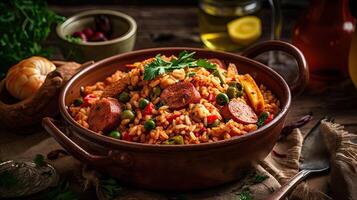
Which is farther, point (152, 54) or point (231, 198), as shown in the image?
point (152, 54)

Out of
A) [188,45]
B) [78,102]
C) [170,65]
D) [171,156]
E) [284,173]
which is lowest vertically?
[188,45]

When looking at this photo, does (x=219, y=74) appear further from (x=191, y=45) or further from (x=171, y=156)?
(x=191, y=45)

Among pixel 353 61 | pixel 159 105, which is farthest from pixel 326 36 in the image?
pixel 159 105

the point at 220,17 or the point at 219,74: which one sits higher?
the point at 219,74

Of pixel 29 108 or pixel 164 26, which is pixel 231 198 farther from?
pixel 164 26

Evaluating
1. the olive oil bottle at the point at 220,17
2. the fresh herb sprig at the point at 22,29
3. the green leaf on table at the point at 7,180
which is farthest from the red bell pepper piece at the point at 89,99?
the olive oil bottle at the point at 220,17

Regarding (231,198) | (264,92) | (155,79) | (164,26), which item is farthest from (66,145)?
(164,26)

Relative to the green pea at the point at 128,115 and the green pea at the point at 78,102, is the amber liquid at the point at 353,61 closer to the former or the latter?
the green pea at the point at 128,115
